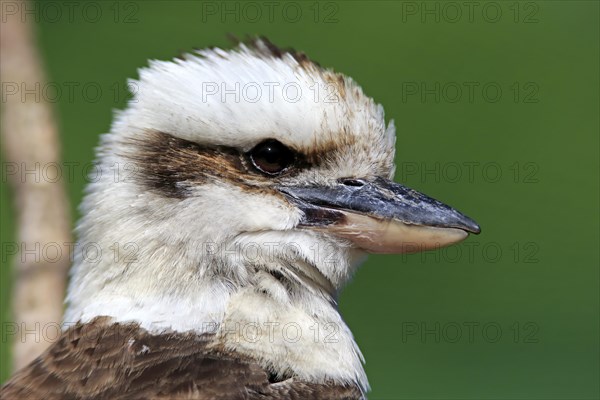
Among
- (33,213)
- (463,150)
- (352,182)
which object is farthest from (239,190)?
(463,150)

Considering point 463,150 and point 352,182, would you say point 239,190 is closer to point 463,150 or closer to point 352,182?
point 352,182

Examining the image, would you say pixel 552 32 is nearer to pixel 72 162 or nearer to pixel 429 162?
pixel 429 162

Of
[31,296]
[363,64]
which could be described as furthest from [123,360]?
[363,64]

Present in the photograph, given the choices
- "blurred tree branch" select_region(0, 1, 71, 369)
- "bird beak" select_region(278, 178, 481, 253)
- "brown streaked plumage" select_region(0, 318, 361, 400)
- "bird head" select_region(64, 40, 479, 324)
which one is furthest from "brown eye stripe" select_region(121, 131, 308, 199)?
"blurred tree branch" select_region(0, 1, 71, 369)

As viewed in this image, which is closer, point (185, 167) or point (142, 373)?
point (142, 373)

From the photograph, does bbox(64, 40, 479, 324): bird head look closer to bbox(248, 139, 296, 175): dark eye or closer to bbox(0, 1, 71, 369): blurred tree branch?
bbox(248, 139, 296, 175): dark eye

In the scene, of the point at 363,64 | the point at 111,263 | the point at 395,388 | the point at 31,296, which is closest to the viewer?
the point at 111,263

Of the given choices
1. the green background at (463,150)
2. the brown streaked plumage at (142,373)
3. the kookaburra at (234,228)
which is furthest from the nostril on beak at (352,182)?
the green background at (463,150)
